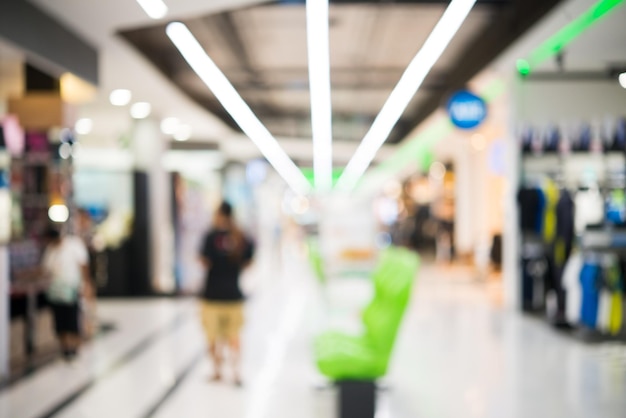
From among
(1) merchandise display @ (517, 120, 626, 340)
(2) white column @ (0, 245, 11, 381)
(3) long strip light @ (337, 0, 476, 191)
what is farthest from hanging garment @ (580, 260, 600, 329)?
(2) white column @ (0, 245, 11, 381)

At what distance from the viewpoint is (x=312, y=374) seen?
7.09 m

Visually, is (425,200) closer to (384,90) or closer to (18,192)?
(384,90)

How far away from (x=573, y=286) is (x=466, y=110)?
98.7 inches

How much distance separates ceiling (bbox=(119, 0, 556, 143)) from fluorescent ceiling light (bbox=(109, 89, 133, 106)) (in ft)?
2.75

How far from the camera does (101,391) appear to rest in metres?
6.57

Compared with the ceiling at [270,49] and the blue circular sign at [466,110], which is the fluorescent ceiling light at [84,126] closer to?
the ceiling at [270,49]

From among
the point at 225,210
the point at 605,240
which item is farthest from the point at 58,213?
the point at 605,240

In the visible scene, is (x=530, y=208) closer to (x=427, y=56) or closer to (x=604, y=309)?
(x=604, y=309)

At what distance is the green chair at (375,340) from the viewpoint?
4863 mm

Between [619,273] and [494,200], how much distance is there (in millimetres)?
10417

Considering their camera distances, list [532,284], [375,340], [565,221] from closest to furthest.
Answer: [375,340] < [565,221] < [532,284]

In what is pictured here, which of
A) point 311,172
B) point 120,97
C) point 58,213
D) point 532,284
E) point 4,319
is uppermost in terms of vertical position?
point 120,97

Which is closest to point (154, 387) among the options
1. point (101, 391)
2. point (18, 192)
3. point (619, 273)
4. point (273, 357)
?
point (101, 391)

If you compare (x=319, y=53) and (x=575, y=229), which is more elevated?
(x=319, y=53)
